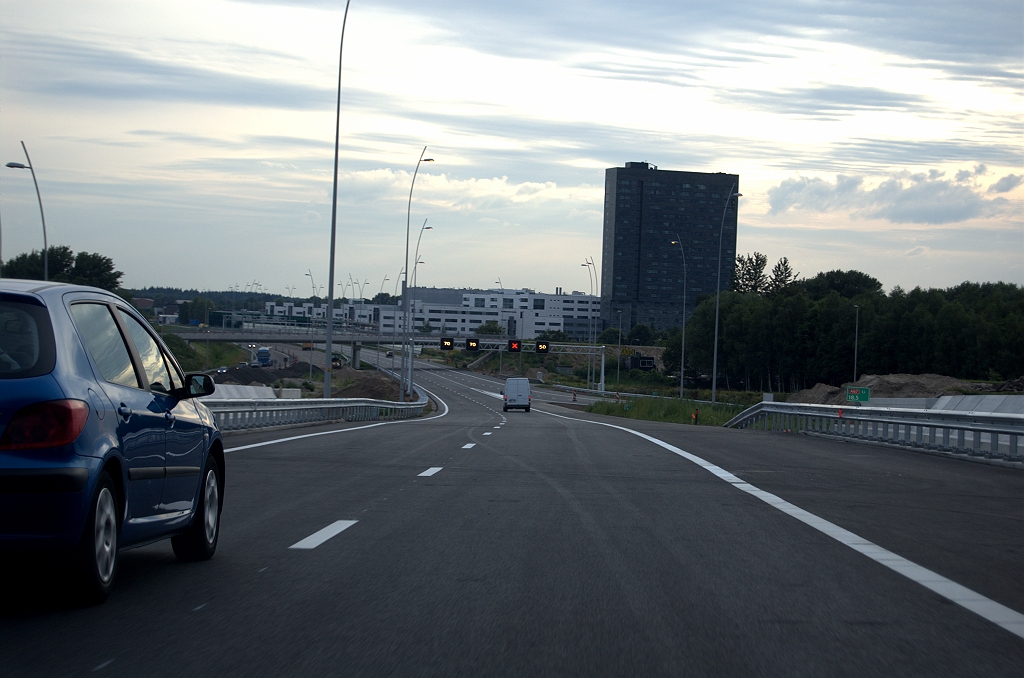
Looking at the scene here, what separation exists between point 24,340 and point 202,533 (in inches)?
92.3

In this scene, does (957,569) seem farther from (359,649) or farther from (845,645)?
(359,649)

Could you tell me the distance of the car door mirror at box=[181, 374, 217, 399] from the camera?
24.0 ft

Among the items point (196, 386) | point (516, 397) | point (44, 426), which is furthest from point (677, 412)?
point (44, 426)

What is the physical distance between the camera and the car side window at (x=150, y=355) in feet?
23.0

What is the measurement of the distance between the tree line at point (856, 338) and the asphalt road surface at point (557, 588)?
96300 millimetres

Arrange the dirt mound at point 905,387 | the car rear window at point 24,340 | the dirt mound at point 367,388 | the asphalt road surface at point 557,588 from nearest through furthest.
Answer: the asphalt road surface at point 557,588, the car rear window at point 24,340, the dirt mound at point 905,387, the dirt mound at point 367,388

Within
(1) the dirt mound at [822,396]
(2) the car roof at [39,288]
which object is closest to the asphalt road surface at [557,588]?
(2) the car roof at [39,288]

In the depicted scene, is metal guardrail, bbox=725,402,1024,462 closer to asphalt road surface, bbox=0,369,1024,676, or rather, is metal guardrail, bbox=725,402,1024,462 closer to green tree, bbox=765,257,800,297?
asphalt road surface, bbox=0,369,1024,676

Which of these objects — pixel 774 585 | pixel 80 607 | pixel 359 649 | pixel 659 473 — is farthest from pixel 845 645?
pixel 659 473

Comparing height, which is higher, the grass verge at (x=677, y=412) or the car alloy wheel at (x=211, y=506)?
the car alloy wheel at (x=211, y=506)

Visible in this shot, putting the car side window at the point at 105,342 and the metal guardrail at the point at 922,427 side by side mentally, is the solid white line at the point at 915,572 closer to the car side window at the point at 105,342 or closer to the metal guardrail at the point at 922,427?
the car side window at the point at 105,342

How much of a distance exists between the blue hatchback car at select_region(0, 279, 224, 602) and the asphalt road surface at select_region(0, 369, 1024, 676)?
33cm

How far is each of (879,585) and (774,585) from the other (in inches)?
27.3

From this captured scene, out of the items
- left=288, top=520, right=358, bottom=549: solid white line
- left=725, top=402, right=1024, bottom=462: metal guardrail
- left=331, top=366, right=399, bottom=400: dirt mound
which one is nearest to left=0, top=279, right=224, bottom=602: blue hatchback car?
left=288, top=520, right=358, bottom=549: solid white line
